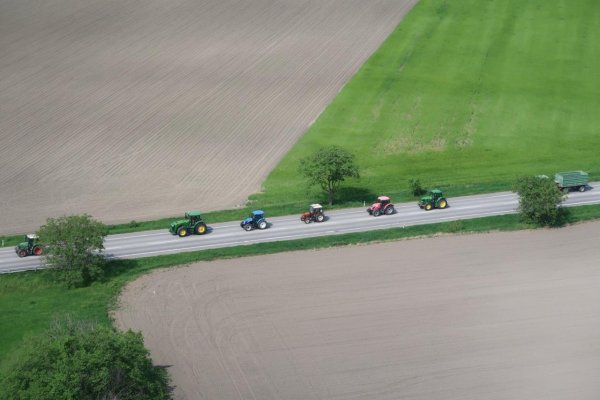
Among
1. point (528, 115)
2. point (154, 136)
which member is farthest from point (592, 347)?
point (154, 136)

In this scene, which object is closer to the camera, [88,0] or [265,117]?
[265,117]

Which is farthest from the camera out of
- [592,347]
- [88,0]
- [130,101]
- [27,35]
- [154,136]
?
[88,0]

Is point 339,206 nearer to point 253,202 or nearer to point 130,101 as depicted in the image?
point 253,202

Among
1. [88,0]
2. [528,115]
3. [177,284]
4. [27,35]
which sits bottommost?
[177,284]

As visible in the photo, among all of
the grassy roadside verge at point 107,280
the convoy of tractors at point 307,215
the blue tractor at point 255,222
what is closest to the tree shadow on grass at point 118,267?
the grassy roadside verge at point 107,280

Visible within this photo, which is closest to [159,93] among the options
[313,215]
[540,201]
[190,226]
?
[190,226]

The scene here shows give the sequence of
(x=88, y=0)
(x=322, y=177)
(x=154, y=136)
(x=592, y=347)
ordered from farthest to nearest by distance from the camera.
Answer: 1. (x=88, y=0)
2. (x=154, y=136)
3. (x=322, y=177)
4. (x=592, y=347)

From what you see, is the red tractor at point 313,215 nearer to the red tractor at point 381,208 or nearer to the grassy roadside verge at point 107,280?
the grassy roadside verge at point 107,280

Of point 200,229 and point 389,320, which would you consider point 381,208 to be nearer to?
point 200,229
